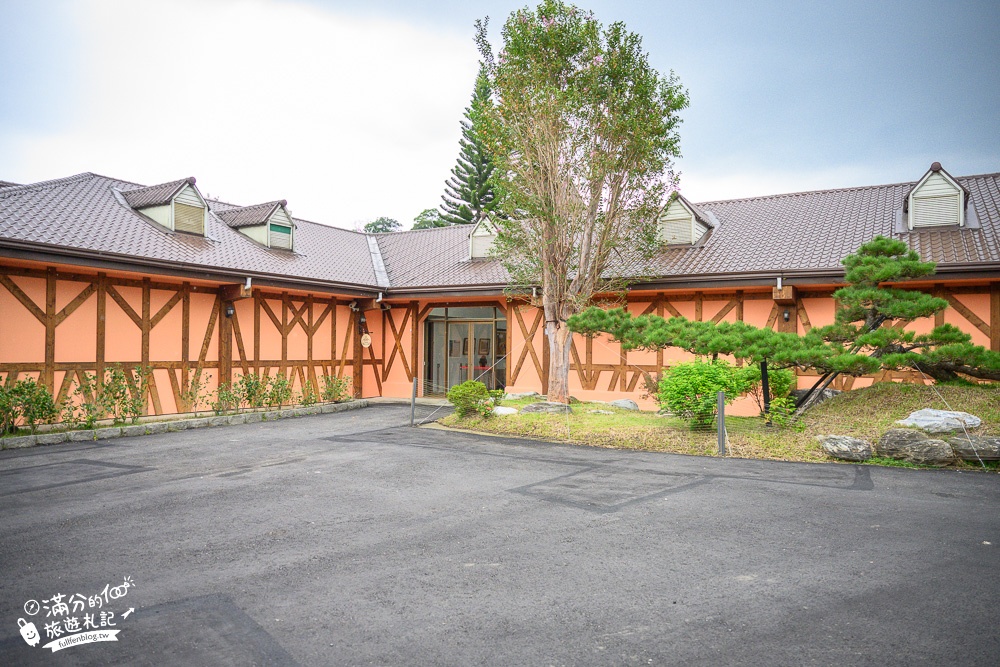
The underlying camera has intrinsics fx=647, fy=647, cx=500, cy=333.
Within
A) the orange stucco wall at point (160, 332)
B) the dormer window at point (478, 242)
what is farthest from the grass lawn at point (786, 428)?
the dormer window at point (478, 242)

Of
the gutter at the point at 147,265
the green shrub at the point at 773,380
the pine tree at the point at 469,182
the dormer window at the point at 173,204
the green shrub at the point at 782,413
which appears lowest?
the green shrub at the point at 782,413

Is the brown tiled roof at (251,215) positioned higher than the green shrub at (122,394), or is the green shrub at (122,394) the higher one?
the brown tiled roof at (251,215)

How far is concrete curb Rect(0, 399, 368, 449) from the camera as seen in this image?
9648mm

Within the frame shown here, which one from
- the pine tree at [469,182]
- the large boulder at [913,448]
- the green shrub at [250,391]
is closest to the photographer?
the large boulder at [913,448]

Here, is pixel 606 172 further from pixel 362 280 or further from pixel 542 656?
pixel 542 656

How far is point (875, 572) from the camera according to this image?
428 cm

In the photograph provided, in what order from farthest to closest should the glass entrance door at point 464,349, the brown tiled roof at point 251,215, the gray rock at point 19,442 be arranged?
the glass entrance door at point 464,349
the brown tiled roof at point 251,215
the gray rock at point 19,442

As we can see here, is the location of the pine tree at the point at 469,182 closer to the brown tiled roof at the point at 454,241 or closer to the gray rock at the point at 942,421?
the brown tiled roof at the point at 454,241

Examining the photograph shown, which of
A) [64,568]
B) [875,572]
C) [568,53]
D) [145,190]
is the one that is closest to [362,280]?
[145,190]

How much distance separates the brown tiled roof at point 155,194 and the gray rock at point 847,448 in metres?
13.4

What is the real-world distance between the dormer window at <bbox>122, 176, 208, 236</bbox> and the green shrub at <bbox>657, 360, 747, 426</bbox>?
36.1ft

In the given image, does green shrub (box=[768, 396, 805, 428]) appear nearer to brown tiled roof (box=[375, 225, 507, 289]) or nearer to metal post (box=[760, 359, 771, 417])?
metal post (box=[760, 359, 771, 417])

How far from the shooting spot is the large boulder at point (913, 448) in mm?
7996

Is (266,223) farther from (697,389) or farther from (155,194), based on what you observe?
(697,389)
